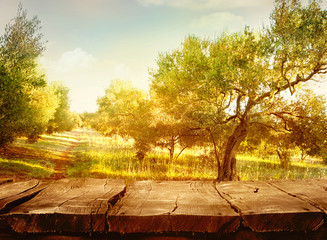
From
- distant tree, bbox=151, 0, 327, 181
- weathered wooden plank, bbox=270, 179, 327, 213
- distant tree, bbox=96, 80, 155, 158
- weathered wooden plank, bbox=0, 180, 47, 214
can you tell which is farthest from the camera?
distant tree, bbox=96, 80, 155, 158

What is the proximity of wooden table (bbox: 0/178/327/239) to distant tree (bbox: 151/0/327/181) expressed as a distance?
33.7 feet

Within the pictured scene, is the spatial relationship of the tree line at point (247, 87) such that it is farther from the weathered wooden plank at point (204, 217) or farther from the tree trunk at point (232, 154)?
the weathered wooden plank at point (204, 217)

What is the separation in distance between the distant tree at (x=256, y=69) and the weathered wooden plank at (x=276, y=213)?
10123 mm

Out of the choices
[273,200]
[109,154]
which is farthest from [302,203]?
[109,154]

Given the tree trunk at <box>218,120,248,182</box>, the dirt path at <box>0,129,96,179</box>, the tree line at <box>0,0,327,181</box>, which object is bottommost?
the dirt path at <box>0,129,96,179</box>

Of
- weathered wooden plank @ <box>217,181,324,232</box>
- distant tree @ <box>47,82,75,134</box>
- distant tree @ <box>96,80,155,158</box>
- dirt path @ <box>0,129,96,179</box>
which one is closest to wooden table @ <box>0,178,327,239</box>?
weathered wooden plank @ <box>217,181,324,232</box>

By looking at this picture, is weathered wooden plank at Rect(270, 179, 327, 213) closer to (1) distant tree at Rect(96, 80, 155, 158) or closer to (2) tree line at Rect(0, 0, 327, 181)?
Result: (2) tree line at Rect(0, 0, 327, 181)

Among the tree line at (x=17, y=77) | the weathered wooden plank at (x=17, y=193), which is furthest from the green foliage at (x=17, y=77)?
the weathered wooden plank at (x=17, y=193)

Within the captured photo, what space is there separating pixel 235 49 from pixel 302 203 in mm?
12753

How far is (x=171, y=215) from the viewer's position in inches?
58.1

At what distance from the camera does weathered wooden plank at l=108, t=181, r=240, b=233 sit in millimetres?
1482

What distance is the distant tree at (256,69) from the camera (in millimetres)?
10547

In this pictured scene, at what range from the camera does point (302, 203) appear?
178cm

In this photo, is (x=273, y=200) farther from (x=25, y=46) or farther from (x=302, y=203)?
(x=25, y=46)
